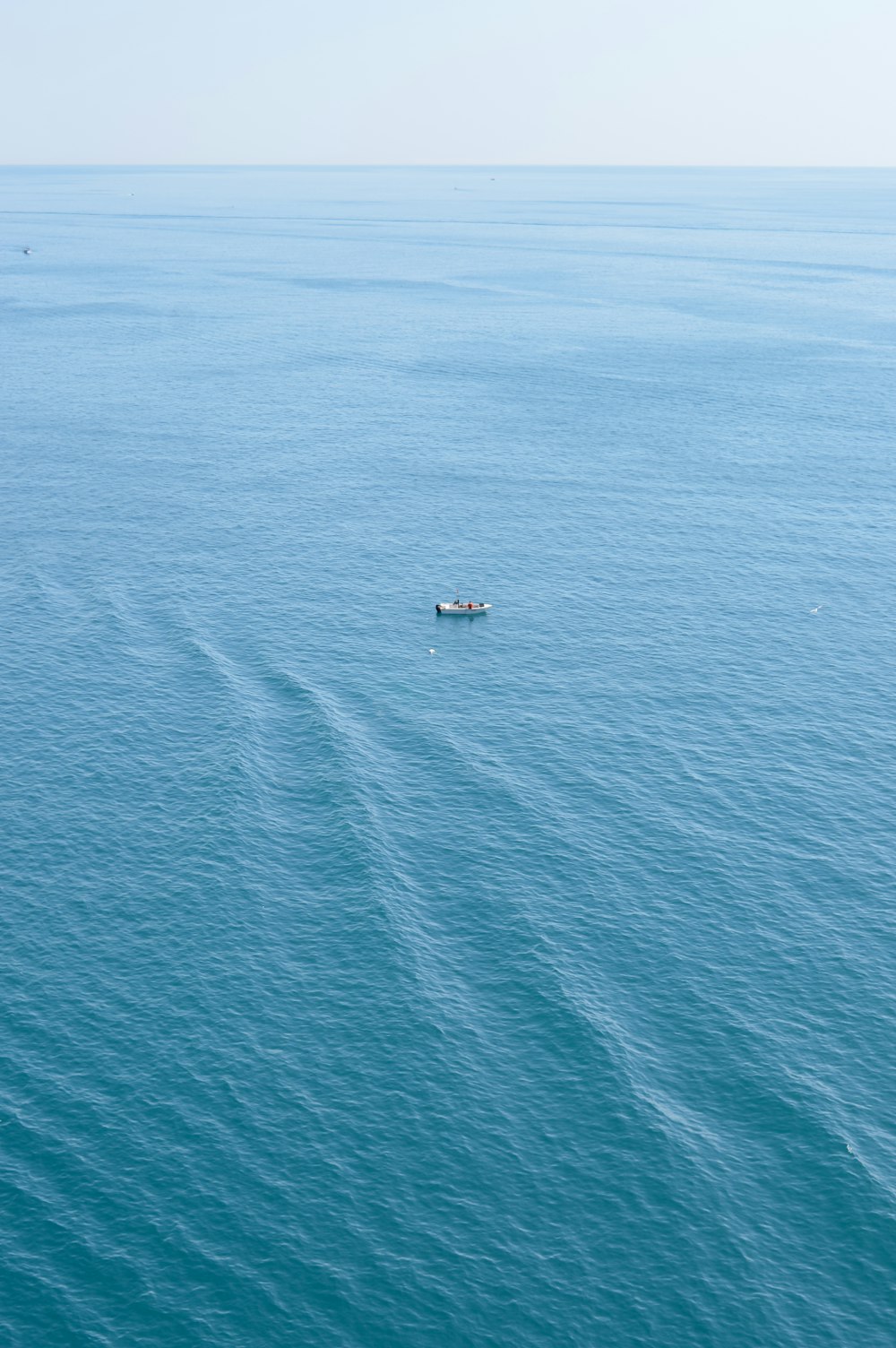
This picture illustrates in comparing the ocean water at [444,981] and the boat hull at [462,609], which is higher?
the boat hull at [462,609]

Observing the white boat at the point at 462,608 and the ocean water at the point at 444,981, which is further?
the white boat at the point at 462,608

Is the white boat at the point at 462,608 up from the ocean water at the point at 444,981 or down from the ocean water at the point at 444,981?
up

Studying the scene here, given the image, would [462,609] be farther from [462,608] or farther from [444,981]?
[444,981]

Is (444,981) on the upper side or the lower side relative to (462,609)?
lower

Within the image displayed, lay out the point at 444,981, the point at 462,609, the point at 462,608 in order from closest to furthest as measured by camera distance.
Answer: the point at 444,981 < the point at 462,608 < the point at 462,609

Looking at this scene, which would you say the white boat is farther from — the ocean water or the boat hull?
the ocean water

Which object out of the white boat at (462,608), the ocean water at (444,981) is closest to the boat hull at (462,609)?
the white boat at (462,608)

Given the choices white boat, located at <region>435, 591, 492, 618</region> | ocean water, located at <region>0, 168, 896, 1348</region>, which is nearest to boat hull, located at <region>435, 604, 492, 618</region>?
white boat, located at <region>435, 591, 492, 618</region>

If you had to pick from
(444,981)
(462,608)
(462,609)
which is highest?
(462,608)

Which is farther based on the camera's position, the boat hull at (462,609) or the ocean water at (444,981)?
the boat hull at (462,609)

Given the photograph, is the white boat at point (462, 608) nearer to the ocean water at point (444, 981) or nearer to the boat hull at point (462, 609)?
the boat hull at point (462, 609)

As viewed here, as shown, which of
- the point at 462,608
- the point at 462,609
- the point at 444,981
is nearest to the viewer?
the point at 444,981

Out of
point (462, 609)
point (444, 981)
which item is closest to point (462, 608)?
point (462, 609)
